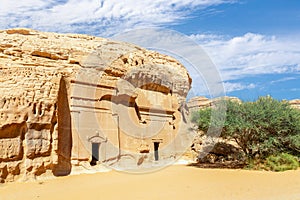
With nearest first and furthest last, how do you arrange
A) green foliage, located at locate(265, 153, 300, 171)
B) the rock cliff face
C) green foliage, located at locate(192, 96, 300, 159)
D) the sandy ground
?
1. the sandy ground
2. the rock cliff face
3. green foliage, located at locate(265, 153, 300, 171)
4. green foliage, located at locate(192, 96, 300, 159)

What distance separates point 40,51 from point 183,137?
14.5 meters

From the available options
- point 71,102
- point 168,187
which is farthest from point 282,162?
point 71,102

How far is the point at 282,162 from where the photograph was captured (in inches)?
740

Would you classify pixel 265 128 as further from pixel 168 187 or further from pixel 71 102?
pixel 71 102

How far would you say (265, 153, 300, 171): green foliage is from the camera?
60.3 feet

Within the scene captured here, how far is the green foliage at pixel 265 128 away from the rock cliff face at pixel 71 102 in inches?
235

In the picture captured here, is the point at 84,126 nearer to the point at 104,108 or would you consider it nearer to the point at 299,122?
the point at 104,108

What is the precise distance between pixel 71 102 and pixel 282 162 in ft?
42.7

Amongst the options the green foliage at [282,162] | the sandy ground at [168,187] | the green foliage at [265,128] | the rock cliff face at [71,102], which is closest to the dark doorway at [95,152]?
the rock cliff face at [71,102]

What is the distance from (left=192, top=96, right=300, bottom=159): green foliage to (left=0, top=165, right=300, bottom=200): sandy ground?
3.45 metres

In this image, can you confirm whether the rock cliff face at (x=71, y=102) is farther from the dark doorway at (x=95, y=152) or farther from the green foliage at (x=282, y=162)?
the green foliage at (x=282, y=162)

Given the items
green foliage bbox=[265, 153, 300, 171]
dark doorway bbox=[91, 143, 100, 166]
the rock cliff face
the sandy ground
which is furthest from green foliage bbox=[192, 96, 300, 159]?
dark doorway bbox=[91, 143, 100, 166]

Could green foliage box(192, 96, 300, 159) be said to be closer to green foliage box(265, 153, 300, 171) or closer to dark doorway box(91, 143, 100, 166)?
green foliage box(265, 153, 300, 171)

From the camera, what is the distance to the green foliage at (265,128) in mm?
19344
